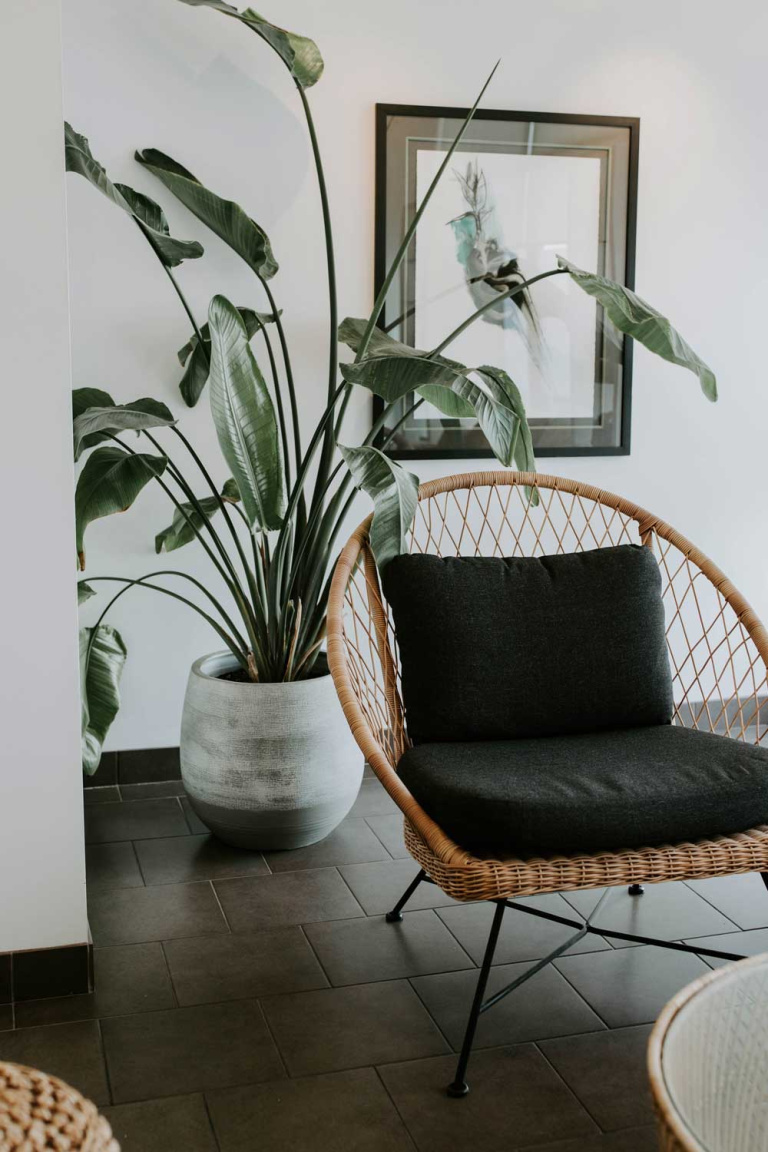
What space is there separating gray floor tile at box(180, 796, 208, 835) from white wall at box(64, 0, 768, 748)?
24cm

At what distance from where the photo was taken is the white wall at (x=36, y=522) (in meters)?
1.87

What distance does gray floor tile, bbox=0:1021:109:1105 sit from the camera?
70.7 inches

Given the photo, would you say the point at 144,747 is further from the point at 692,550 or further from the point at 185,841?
the point at 692,550

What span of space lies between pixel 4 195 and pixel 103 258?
3.64 ft

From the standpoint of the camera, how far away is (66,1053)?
1872 mm

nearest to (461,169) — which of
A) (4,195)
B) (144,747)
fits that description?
(4,195)

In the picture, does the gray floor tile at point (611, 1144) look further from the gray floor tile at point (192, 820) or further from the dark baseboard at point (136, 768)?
the dark baseboard at point (136, 768)

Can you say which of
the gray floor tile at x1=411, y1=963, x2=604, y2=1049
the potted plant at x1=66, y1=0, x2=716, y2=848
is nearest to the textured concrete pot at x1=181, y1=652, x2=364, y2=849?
the potted plant at x1=66, y1=0, x2=716, y2=848

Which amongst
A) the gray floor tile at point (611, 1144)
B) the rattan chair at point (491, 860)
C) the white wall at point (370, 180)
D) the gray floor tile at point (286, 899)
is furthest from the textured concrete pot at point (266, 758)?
the gray floor tile at point (611, 1144)

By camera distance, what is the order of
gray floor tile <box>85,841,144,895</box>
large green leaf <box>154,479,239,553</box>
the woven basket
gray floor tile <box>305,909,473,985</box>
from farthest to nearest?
large green leaf <box>154,479,239,553</box>
gray floor tile <box>85,841,144,895</box>
gray floor tile <box>305,909,473,985</box>
the woven basket

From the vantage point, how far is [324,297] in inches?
123

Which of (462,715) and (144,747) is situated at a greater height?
(462,715)

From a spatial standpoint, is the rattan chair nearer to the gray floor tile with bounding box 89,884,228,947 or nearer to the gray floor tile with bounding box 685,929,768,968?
the gray floor tile with bounding box 685,929,768,968

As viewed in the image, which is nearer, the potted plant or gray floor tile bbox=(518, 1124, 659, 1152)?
gray floor tile bbox=(518, 1124, 659, 1152)
